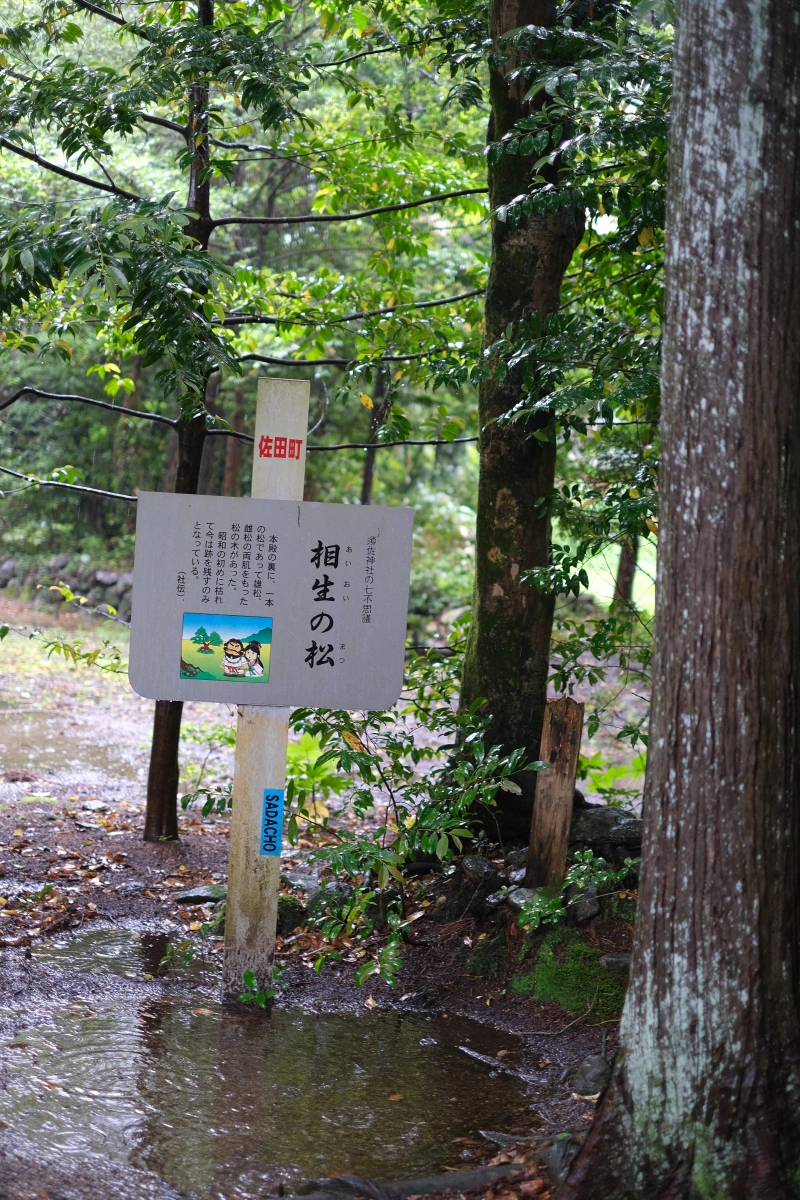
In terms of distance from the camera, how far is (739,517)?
8.48ft

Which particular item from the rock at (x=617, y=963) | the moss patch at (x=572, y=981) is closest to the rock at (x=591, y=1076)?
the moss patch at (x=572, y=981)

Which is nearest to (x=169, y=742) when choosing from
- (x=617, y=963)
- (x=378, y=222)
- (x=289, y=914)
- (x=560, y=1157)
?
(x=289, y=914)

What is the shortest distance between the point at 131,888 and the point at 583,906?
2.65 m

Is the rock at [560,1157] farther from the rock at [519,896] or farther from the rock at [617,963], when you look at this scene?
the rock at [519,896]

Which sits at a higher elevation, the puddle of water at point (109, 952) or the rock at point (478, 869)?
the rock at point (478, 869)

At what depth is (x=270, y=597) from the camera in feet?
13.5

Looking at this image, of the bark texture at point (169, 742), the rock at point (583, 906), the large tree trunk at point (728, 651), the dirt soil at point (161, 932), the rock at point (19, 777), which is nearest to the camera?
the large tree trunk at point (728, 651)

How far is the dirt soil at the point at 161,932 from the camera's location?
300 centimetres

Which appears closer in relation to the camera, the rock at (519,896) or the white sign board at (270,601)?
the white sign board at (270,601)

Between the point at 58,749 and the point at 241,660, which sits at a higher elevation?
the point at 241,660

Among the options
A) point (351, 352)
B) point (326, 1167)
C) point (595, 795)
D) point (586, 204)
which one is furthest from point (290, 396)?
point (351, 352)

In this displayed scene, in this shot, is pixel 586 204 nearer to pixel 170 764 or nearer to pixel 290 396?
pixel 290 396

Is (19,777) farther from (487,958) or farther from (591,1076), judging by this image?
(591,1076)

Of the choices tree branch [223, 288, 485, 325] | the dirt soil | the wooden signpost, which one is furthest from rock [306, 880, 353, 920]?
tree branch [223, 288, 485, 325]
